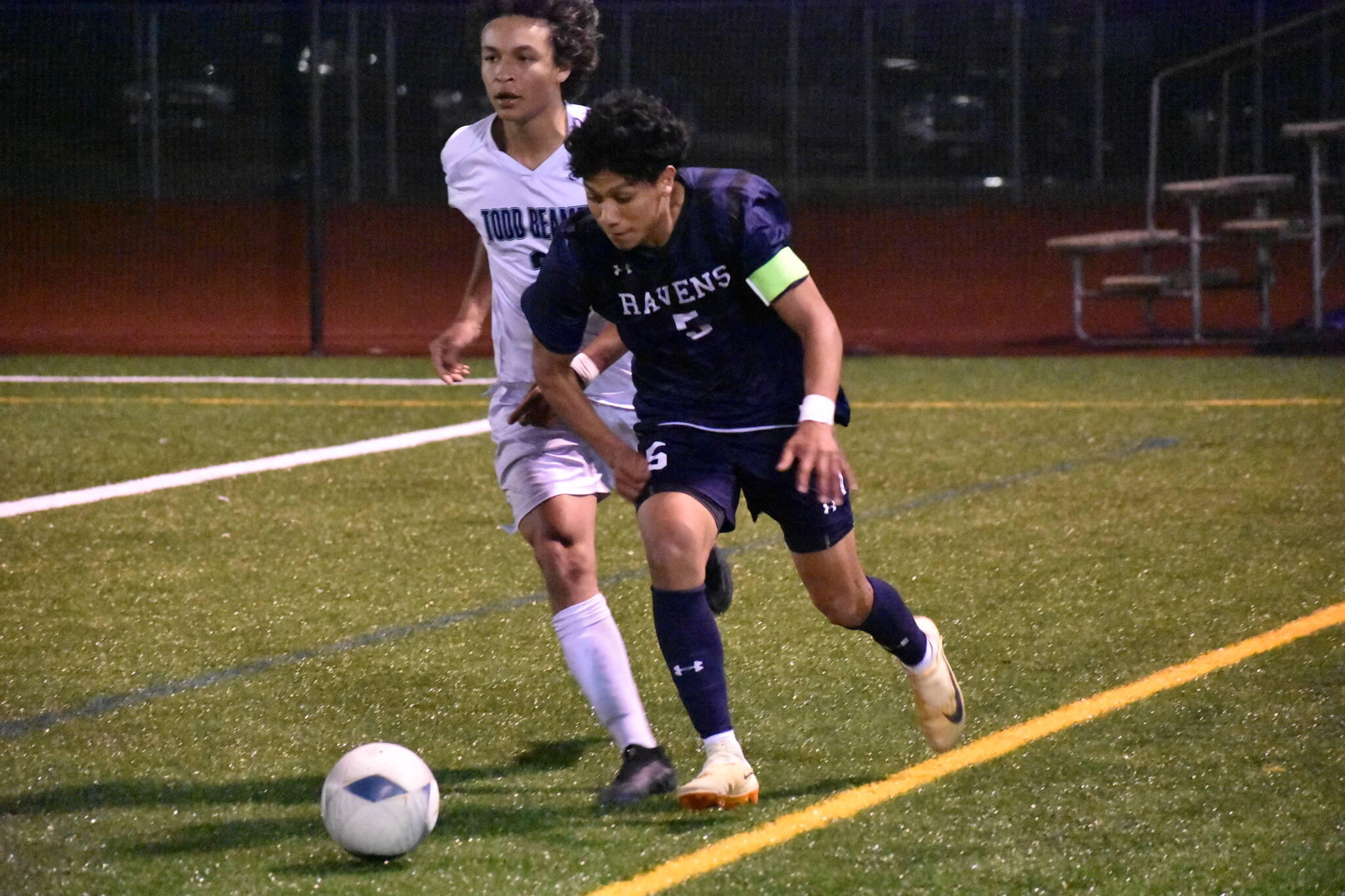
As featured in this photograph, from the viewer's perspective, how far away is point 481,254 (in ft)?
14.8

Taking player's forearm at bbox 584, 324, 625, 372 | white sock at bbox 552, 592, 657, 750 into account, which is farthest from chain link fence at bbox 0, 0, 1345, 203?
white sock at bbox 552, 592, 657, 750

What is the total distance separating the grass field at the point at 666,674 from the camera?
3.31 meters

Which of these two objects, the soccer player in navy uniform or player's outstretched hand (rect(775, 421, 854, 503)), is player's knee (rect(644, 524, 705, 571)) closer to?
the soccer player in navy uniform

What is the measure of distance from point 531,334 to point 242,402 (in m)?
6.73

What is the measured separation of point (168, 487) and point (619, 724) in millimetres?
4442

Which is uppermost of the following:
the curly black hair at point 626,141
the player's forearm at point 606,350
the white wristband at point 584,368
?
the curly black hair at point 626,141

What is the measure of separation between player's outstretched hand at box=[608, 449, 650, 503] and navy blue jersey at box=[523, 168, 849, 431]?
13cm

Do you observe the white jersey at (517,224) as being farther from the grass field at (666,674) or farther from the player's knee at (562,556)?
the grass field at (666,674)

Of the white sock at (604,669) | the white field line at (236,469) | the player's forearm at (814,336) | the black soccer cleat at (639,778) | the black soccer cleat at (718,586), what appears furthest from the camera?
the white field line at (236,469)

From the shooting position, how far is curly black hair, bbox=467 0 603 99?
4.12 meters

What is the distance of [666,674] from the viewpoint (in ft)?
15.6

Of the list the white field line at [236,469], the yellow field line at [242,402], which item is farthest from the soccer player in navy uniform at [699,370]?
the yellow field line at [242,402]

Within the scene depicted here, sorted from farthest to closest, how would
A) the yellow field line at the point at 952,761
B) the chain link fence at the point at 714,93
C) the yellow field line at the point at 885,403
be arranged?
the chain link fence at the point at 714,93, the yellow field line at the point at 885,403, the yellow field line at the point at 952,761

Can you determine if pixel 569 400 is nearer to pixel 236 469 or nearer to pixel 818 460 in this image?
pixel 818 460
